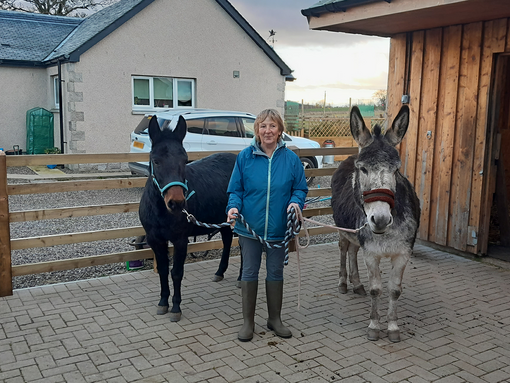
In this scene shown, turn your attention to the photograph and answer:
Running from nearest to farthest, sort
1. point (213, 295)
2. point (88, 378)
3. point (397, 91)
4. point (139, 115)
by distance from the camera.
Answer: point (88, 378)
point (213, 295)
point (397, 91)
point (139, 115)

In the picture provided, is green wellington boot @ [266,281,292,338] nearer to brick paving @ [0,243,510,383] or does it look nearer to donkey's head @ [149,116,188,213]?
brick paving @ [0,243,510,383]

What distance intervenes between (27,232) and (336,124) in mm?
15904

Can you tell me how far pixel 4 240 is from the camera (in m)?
4.96

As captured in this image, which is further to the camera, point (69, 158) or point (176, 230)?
point (69, 158)

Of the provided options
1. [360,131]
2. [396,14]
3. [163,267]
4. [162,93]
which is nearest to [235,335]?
[163,267]

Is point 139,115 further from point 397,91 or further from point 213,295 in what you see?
point 213,295

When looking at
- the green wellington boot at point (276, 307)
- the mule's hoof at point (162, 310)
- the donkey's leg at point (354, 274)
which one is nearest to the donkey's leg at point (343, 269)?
the donkey's leg at point (354, 274)

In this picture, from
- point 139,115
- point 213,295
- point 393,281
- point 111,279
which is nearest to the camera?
point 393,281

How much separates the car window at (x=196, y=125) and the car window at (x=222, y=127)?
0.53ft

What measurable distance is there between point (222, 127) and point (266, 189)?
808cm

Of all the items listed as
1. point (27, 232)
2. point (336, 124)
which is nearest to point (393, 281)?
point (27, 232)

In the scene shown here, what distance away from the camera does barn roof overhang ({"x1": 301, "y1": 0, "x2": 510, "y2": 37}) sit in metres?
5.27

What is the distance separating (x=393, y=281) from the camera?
4270 millimetres

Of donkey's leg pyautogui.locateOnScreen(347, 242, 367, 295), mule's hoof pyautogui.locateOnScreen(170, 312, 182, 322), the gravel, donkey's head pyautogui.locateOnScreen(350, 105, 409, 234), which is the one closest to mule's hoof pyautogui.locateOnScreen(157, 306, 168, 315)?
mule's hoof pyautogui.locateOnScreen(170, 312, 182, 322)
